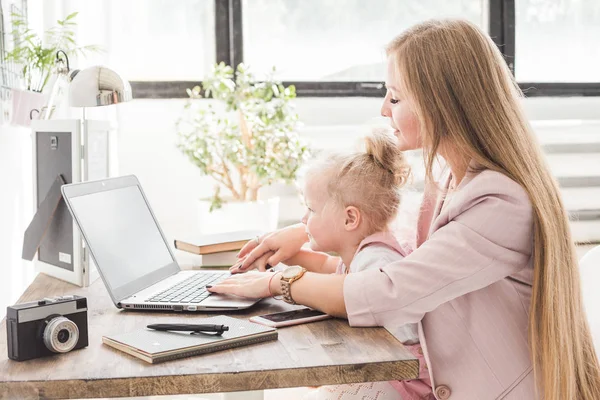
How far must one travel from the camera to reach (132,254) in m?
1.54

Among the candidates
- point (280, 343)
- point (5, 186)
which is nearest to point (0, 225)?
point (5, 186)

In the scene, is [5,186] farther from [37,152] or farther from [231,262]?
[231,262]

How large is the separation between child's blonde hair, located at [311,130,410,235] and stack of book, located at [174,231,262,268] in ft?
1.61

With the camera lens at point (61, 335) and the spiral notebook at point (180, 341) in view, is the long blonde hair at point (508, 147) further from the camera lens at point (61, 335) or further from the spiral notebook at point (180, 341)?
the camera lens at point (61, 335)

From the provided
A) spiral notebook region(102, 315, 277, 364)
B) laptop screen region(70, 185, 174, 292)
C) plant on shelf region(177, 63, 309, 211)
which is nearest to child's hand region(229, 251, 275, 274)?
laptop screen region(70, 185, 174, 292)

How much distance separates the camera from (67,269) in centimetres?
166

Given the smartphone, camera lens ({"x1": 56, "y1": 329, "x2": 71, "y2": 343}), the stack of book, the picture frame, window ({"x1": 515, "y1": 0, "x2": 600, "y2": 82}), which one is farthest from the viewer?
window ({"x1": 515, "y1": 0, "x2": 600, "y2": 82})

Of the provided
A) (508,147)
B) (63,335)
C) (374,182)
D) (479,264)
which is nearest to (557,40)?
(374,182)

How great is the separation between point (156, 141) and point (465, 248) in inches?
103

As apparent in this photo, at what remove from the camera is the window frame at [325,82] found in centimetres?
364

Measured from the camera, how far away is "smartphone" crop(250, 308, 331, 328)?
1.23m

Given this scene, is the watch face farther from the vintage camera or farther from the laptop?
the vintage camera

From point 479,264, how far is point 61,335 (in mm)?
639

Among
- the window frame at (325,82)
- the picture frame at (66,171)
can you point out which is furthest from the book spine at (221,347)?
the window frame at (325,82)
